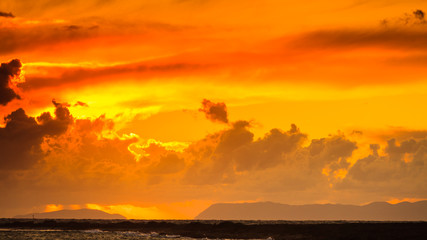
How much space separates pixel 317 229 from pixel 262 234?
11.5m

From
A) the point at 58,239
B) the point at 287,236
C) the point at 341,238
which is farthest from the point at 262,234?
the point at 58,239

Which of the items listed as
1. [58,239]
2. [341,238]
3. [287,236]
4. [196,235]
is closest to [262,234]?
[287,236]

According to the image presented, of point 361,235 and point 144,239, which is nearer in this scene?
point 361,235

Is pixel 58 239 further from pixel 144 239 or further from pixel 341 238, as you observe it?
pixel 341 238

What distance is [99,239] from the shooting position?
114m

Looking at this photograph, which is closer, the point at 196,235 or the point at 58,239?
the point at 58,239

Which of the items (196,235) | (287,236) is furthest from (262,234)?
(196,235)

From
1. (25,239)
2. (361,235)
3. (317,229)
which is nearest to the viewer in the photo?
(361,235)

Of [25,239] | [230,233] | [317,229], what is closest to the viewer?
[25,239]

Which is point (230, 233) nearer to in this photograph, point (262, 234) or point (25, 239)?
point (262, 234)

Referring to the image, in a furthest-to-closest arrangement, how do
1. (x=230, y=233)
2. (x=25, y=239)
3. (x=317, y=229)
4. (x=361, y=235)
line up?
(x=230, y=233) → (x=317, y=229) → (x=25, y=239) → (x=361, y=235)

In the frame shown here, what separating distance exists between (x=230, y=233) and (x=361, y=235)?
40.1m

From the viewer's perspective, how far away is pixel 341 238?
100 meters

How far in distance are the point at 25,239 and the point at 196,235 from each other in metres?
38.9
